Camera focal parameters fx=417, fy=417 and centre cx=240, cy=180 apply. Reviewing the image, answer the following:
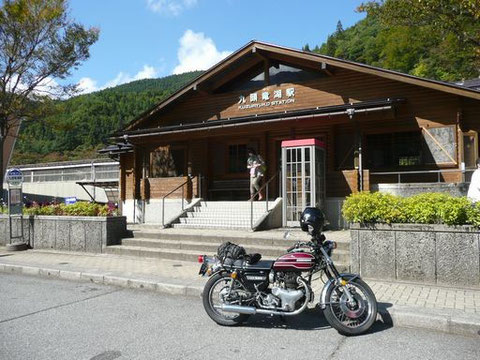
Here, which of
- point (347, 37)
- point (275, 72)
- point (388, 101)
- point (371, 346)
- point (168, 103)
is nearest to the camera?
point (371, 346)

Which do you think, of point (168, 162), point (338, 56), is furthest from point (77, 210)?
point (338, 56)

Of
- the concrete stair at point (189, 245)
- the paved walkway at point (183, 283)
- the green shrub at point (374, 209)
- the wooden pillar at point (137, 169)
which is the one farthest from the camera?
the wooden pillar at point (137, 169)

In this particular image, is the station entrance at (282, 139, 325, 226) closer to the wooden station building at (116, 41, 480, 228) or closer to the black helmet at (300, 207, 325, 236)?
the wooden station building at (116, 41, 480, 228)

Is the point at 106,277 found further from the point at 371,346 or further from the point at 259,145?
the point at 259,145

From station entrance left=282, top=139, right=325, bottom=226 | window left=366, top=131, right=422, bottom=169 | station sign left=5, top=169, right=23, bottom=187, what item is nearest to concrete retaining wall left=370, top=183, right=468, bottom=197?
window left=366, top=131, right=422, bottom=169

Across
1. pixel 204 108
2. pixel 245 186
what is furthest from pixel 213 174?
pixel 204 108

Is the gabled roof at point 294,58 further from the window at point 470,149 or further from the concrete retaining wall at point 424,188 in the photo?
the concrete retaining wall at point 424,188

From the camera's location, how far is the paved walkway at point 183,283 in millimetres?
5211

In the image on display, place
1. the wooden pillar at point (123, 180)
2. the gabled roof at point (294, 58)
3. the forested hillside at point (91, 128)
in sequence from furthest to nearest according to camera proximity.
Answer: the forested hillside at point (91, 128) → the wooden pillar at point (123, 180) → the gabled roof at point (294, 58)

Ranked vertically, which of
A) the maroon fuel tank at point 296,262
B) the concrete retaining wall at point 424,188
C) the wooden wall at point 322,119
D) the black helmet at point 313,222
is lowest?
the maroon fuel tank at point 296,262

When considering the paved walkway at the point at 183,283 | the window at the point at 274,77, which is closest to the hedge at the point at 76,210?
the paved walkway at the point at 183,283

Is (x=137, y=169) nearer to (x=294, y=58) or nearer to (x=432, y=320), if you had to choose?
(x=294, y=58)

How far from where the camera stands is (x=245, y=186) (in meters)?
15.9

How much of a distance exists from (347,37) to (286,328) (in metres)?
77.8
